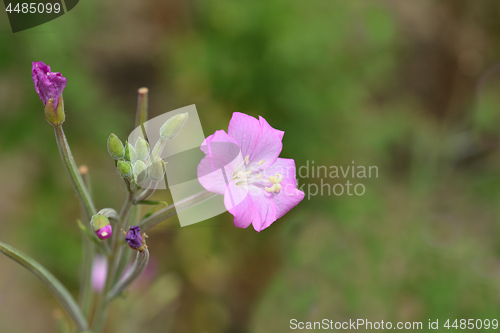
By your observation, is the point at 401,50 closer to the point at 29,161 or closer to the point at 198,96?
the point at 198,96

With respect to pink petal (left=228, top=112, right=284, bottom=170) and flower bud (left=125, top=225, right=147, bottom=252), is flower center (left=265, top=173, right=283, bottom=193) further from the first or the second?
flower bud (left=125, top=225, right=147, bottom=252)

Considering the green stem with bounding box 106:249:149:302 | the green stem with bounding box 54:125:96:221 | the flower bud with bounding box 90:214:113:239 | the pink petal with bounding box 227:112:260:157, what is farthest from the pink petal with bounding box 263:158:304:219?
the green stem with bounding box 54:125:96:221

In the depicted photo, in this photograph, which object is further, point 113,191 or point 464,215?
point 464,215

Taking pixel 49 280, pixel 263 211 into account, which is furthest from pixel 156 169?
pixel 49 280

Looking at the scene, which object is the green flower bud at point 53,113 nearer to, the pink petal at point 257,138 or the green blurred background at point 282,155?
the pink petal at point 257,138

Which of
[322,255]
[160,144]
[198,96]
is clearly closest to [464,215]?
[322,255]

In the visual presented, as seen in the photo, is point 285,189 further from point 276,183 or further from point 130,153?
point 130,153
